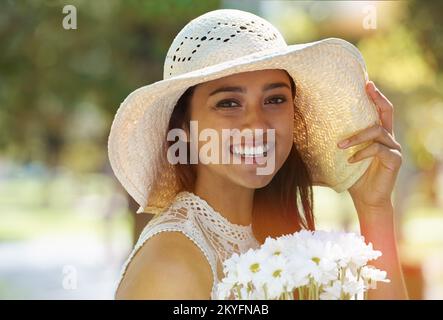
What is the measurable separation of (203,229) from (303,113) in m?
0.62

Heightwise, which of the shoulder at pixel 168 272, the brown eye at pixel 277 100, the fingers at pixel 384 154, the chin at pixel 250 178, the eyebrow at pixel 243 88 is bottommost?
the shoulder at pixel 168 272

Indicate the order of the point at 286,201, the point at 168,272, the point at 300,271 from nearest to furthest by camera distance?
the point at 300,271, the point at 168,272, the point at 286,201

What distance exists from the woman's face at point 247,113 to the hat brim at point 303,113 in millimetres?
61

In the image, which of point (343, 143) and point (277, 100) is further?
point (343, 143)

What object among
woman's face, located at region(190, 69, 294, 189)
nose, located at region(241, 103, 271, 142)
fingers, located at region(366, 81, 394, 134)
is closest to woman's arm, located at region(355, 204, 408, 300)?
fingers, located at region(366, 81, 394, 134)

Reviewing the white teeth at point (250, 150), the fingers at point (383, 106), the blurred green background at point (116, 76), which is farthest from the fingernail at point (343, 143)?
the blurred green background at point (116, 76)

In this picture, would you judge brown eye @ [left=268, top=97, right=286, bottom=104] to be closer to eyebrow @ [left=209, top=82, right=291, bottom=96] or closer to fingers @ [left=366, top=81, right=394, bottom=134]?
eyebrow @ [left=209, top=82, right=291, bottom=96]

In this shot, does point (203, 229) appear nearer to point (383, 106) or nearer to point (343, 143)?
point (343, 143)

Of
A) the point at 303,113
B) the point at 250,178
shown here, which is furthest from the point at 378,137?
the point at 250,178

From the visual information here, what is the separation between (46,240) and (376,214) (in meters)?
15.1

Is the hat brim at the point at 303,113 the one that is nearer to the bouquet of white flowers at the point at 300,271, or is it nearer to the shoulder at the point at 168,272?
the shoulder at the point at 168,272

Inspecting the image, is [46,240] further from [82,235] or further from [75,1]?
[75,1]

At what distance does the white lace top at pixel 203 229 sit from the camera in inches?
85.3

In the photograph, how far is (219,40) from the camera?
7.49 ft
